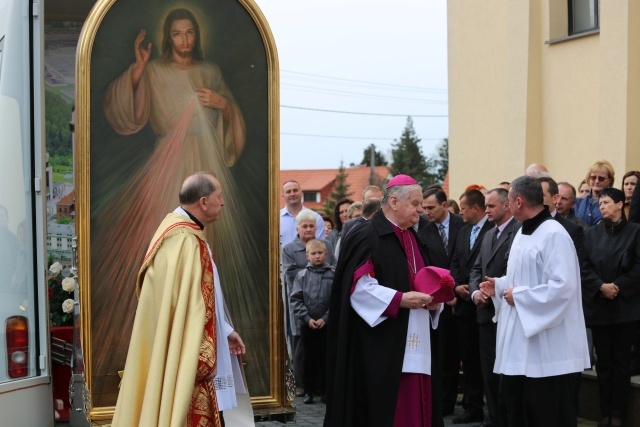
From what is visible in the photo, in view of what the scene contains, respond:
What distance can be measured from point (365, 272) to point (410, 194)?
62 cm

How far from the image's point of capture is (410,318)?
729 cm

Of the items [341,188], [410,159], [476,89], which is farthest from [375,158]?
[476,89]

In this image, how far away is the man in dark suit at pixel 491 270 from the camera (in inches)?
339

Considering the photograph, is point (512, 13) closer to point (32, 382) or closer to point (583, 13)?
point (583, 13)

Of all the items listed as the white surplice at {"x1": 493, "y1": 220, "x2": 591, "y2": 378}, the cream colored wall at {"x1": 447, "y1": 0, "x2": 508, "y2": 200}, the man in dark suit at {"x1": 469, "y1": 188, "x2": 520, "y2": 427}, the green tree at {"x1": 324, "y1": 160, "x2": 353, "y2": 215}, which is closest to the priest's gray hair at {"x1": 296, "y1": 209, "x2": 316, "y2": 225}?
the man in dark suit at {"x1": 469, "y1": 188, "x2": 520, "y2": 427}

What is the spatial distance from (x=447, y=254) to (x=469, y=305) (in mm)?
558

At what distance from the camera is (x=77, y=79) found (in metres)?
7.00

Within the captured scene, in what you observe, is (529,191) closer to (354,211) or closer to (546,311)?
(546,311)

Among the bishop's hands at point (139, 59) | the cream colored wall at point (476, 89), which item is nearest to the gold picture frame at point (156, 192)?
the bishop's hands at point (139, 59)

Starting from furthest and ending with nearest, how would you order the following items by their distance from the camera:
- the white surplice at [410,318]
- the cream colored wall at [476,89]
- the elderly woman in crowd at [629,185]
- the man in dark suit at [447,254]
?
the cream colored wall at [476,89]
the man in dark suit at [447,254]
the elderly woman in crowd at [629,185]
the white surplice at [410,318]

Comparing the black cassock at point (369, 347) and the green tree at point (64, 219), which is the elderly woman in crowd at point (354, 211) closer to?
the green tree at point (64, 219)

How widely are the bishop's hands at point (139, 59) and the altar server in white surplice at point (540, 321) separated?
2735 millimetres

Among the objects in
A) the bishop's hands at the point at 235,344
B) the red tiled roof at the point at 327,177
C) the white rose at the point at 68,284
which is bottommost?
the bishop's hands at the point at 235,344

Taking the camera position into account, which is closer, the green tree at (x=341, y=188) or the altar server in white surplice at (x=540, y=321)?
the altar server in white surplice at (x=540, y=321)
